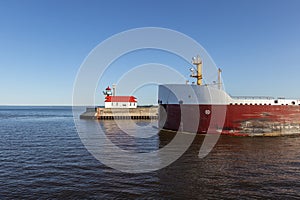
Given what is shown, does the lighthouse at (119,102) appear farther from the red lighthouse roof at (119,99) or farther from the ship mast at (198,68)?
the ship mast at (198,68)

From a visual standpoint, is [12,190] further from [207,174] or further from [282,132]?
[282,132]

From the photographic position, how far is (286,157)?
53.8 ft

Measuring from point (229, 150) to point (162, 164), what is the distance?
22.9ft

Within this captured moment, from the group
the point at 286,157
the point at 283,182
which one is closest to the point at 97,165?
the point at 283,182

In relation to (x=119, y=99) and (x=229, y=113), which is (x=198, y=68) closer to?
(x=229, y=113)

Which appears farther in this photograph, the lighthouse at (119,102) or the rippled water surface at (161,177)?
the lighthouse at (119,102)

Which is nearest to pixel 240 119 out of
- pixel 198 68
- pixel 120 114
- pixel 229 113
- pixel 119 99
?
pixel 229 113

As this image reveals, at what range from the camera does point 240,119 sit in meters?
25.5

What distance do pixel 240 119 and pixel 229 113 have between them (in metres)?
1.45

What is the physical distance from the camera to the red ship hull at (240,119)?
2539 cm

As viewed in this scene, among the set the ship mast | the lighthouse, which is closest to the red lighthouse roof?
the lighthouse

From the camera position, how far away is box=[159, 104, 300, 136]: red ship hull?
25.4 m

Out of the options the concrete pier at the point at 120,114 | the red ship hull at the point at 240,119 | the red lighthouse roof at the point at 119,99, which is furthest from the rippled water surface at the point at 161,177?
the red lighthouse roof at the point at 119,99

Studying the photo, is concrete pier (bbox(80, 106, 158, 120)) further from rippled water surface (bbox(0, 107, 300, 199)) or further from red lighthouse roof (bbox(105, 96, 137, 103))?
rippled water surface (bbox(0, 107, 300, 199))
